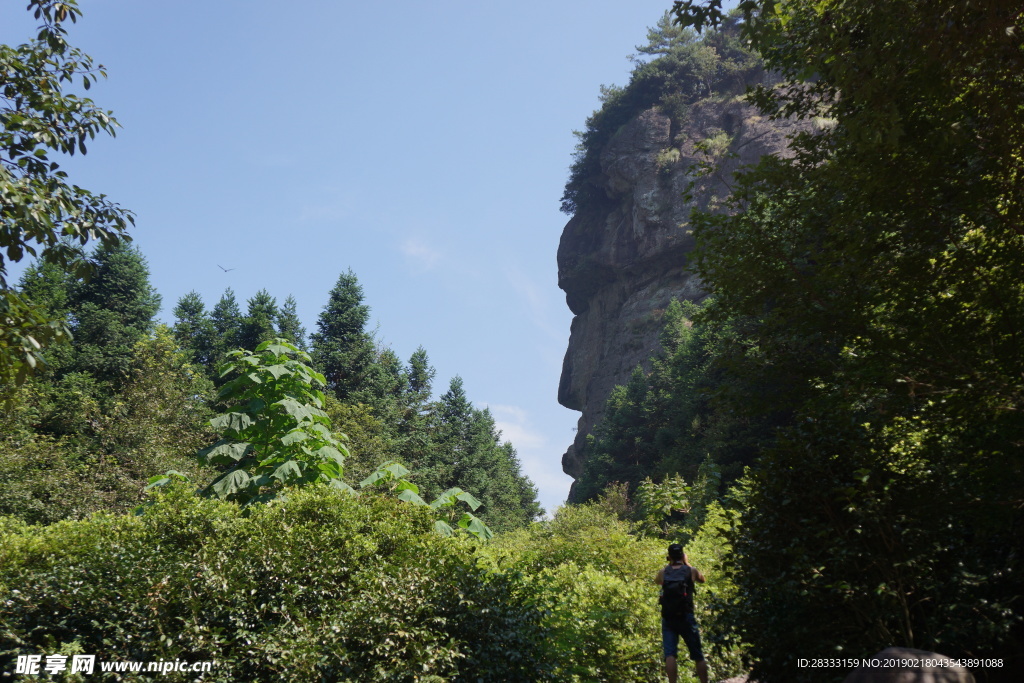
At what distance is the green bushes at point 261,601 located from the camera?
789 cm

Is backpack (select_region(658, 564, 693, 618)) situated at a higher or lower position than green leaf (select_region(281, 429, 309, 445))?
lower

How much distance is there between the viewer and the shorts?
766 cm

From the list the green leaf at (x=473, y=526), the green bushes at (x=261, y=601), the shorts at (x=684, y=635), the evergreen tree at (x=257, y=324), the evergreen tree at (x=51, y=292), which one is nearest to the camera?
the shorts at (x=684, y=635)

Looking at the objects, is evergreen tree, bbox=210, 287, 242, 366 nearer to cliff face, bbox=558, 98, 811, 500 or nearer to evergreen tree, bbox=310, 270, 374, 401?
evergreen tree, bbox=310, 270, 374, 401

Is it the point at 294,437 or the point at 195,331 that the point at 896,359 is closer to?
the point at 294,437

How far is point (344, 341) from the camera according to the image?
42.5 metres

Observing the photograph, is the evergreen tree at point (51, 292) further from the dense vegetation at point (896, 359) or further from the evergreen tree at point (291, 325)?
the dense vegetation at point (896, 359)

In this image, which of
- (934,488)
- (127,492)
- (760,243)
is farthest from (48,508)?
(934,488)

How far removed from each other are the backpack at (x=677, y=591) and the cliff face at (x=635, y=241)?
4883cm

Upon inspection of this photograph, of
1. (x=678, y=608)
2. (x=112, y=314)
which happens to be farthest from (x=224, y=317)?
(x=678, y=608)

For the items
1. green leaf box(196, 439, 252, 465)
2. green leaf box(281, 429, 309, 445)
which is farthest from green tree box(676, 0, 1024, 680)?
green leaf box(196, 439, 252, 465)

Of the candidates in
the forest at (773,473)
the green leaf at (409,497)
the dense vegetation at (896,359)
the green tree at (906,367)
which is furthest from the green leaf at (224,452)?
the green tree at (906,367)

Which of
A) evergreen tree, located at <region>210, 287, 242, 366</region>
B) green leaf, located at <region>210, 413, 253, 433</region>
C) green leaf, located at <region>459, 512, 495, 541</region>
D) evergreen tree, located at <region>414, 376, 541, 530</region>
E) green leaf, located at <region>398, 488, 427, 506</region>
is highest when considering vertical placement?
evergreen tree, located at <region>210, 287, 242, 366</region>

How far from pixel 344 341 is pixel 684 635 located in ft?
120
